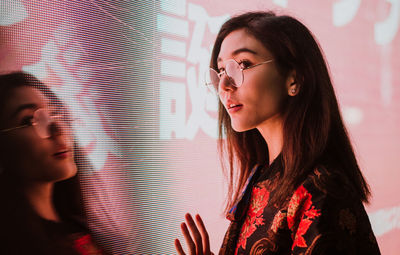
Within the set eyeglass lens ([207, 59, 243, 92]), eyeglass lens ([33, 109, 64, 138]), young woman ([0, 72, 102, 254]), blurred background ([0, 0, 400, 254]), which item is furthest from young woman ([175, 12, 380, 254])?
eyeglass lens ([33, 109, 64, 138])

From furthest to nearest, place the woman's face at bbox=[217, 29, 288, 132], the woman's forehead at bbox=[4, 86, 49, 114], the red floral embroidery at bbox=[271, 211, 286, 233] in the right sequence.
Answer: the woman's face at bbox=[217, 29, 288, 132] → the red floral embroidery at bbox=[271, 211, 286, 233] → the woman's forehead at bbox=[4, 86, 49, 114]

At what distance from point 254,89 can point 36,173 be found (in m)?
0.66

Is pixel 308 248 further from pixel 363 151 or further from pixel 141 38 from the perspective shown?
pixel 363 151

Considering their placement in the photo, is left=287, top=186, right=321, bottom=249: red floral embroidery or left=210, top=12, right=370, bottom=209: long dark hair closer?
left=287, top=186, right=321, bottom=249: red floral embroidery

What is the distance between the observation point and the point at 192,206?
4.83ft

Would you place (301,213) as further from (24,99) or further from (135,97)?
(24,99)

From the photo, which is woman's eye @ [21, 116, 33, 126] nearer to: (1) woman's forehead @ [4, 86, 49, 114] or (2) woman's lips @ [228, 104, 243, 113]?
(1) woman's forehead @ [4, 86, 49, 114]

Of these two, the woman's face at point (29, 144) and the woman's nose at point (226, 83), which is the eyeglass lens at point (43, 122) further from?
the woman's nose at point (226, 83)

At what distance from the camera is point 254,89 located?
110cm

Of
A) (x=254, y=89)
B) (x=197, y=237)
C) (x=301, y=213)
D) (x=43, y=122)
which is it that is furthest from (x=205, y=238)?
(x=43, y=122)

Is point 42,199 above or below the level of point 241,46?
below

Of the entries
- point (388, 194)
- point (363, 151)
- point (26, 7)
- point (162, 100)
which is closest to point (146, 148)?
point (162, 100)

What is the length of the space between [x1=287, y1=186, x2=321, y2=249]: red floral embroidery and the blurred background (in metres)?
0.54

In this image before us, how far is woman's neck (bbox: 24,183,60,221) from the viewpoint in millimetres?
920
